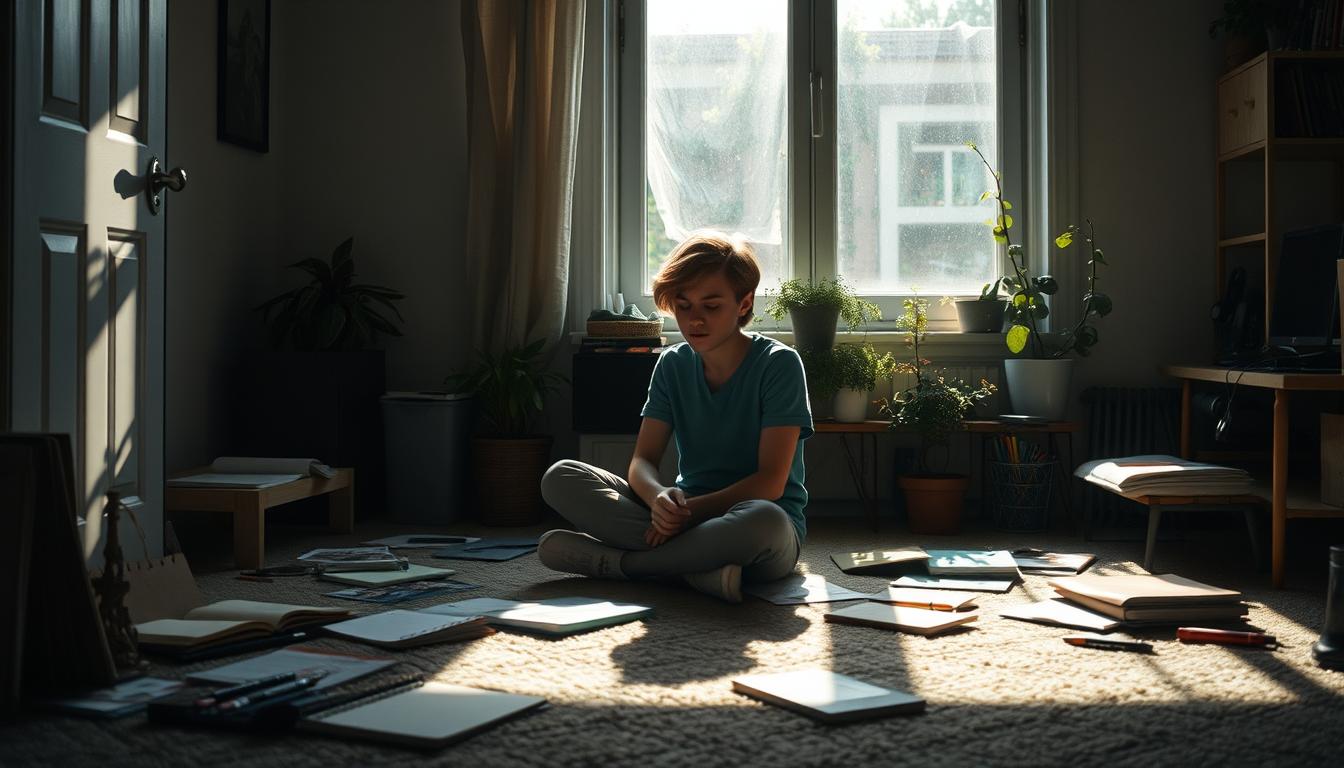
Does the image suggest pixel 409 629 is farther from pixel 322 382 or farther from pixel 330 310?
pixel 330 310

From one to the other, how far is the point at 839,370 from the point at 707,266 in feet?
4.47

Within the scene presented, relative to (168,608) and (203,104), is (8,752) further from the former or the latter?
(203,104)

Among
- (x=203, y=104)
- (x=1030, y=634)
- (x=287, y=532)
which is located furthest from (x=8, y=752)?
(x=203, y=104)

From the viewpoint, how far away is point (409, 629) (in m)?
2.07

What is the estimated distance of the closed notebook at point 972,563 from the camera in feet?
9.27

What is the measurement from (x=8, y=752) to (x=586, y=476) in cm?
141

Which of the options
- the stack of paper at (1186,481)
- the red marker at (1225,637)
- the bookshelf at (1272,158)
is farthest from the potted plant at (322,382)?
the bookshelf at (1272,158)

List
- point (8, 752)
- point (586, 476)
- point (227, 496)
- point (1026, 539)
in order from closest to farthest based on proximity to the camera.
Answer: point (8, 752)
point (586, 476)
point (227, 496)
point (1026, 539)

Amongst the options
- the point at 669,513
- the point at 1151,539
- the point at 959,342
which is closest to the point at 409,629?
the point at 669,513

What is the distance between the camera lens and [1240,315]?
12.3 ft

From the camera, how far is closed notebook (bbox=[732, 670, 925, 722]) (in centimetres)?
161

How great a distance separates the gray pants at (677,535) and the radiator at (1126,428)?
1702 mm

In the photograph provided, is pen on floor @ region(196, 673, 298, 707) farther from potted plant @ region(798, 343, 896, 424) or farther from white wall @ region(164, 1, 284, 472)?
potted plant @ region(798, 343, 896, 424)

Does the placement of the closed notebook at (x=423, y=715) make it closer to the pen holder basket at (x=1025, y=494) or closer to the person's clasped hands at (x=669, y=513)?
the person's clasped hands at (x=669, y=513)
